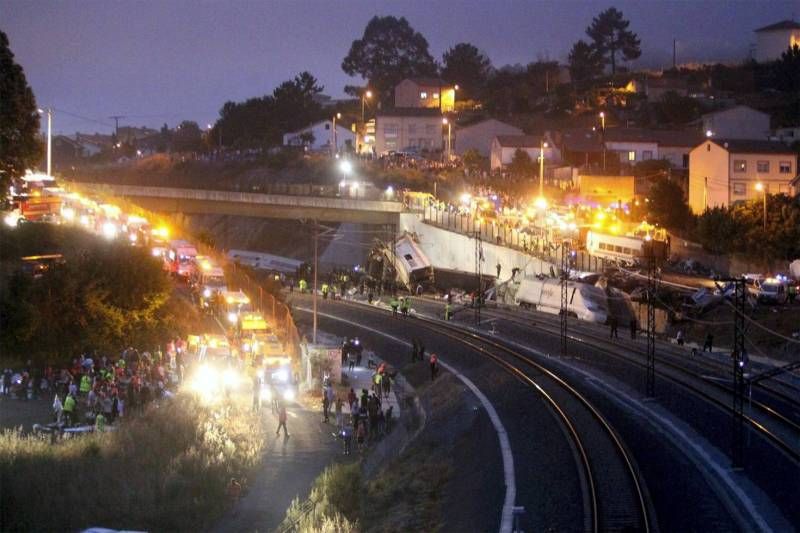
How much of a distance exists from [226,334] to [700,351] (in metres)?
14.2

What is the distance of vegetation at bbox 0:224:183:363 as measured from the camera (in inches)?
1121

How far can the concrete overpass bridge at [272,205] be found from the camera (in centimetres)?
5447

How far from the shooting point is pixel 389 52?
118875mm

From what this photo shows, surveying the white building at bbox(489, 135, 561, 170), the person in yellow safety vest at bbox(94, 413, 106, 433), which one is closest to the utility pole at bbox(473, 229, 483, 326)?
the person in yellow safety vest at bbox(94, 413, 106, 433)

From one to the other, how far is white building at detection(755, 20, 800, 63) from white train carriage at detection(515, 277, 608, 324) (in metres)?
73.4

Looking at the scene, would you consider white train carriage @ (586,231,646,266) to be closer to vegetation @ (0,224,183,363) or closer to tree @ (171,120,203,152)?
vegetation @ (0,224,183,363)

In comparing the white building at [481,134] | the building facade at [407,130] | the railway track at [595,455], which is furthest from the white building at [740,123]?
the railway track at [595,455]

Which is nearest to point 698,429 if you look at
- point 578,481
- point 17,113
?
point 578,481

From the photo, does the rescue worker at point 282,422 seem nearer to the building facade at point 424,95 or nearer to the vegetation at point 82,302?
Answer: the vegetation at point 82,302

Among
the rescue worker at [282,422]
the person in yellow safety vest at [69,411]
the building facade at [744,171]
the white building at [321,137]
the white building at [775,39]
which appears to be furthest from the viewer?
the white building at [775,39]

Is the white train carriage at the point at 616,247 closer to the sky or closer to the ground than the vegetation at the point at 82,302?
closer to the sky

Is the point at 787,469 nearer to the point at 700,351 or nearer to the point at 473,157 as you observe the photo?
the point at 700,351

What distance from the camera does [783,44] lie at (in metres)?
105

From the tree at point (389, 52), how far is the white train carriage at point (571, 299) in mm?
78329
